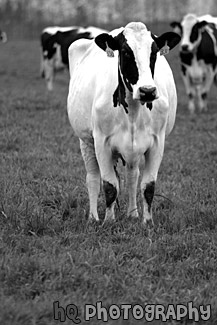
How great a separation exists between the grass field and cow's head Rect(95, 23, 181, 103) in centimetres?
121

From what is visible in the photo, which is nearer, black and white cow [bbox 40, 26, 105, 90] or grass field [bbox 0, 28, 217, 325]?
grass field [bbox 0, 28, 217, 325]

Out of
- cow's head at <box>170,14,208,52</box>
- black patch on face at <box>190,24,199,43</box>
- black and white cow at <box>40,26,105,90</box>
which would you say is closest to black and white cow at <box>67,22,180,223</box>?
cow's head at <box>170,14,208,52</box>

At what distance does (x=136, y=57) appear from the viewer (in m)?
5.12

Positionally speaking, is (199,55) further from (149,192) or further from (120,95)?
(120,95)

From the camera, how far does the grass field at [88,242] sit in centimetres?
404

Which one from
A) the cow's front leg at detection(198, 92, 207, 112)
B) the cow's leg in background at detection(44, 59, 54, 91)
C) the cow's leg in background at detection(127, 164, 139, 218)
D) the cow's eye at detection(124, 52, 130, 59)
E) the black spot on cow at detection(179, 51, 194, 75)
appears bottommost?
the cow's leg in background at detection(44, 59, 54, 91)

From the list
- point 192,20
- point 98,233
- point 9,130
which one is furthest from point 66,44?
point 98,233

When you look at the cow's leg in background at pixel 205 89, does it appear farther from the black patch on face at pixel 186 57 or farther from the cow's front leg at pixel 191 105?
the black patch on face at pixel 186 57

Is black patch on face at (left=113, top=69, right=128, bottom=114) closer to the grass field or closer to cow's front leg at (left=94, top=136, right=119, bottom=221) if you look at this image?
cow's front leg at (left=94, top=136, right=119, bottom=221)

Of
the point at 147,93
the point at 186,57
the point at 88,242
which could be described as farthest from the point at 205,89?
the point at 88,242

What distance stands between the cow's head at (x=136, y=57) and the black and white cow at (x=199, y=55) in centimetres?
1001

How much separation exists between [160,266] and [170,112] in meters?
1.89

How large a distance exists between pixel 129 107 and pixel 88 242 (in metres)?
1.22

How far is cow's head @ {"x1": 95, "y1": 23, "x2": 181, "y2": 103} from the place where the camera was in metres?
4.94
